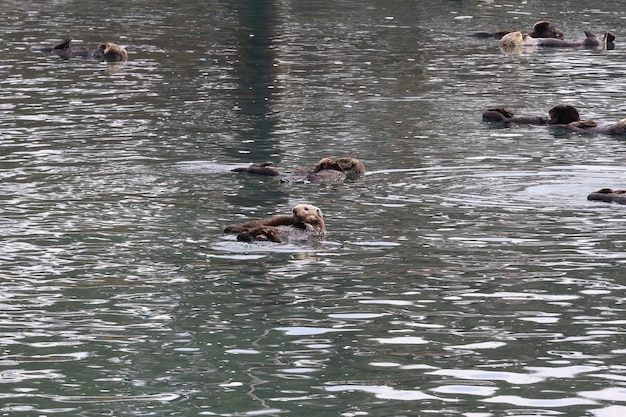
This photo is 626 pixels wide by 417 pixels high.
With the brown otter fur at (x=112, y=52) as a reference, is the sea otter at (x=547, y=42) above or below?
below

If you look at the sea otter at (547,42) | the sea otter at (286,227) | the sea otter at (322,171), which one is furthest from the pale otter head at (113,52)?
the sea otter at (286,227)

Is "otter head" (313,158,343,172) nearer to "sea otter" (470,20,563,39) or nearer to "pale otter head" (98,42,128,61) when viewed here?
"pale otter head" (98,42,128,61)

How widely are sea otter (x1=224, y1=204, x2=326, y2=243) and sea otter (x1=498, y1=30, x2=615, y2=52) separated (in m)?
18.4

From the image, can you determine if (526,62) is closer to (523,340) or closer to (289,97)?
(289,97)

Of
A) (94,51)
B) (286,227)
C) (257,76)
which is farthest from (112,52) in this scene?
(286,227)

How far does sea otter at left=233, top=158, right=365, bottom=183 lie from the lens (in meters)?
16.3

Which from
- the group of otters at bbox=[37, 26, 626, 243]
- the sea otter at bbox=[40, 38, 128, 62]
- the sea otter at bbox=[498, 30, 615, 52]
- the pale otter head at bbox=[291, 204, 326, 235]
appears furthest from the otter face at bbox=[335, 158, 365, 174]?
the sea otter at bbox=[498, 30, 615, 52]

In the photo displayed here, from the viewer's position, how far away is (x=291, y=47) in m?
31.1

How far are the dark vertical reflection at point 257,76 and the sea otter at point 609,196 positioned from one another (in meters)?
4.72

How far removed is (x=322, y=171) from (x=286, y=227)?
3.21 metres

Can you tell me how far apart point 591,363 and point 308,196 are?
21.2ft

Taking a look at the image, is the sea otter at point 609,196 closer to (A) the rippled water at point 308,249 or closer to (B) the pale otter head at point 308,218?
(A) the rippled water at point 308,249

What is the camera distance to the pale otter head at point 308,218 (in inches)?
514

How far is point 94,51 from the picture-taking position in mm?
28984
